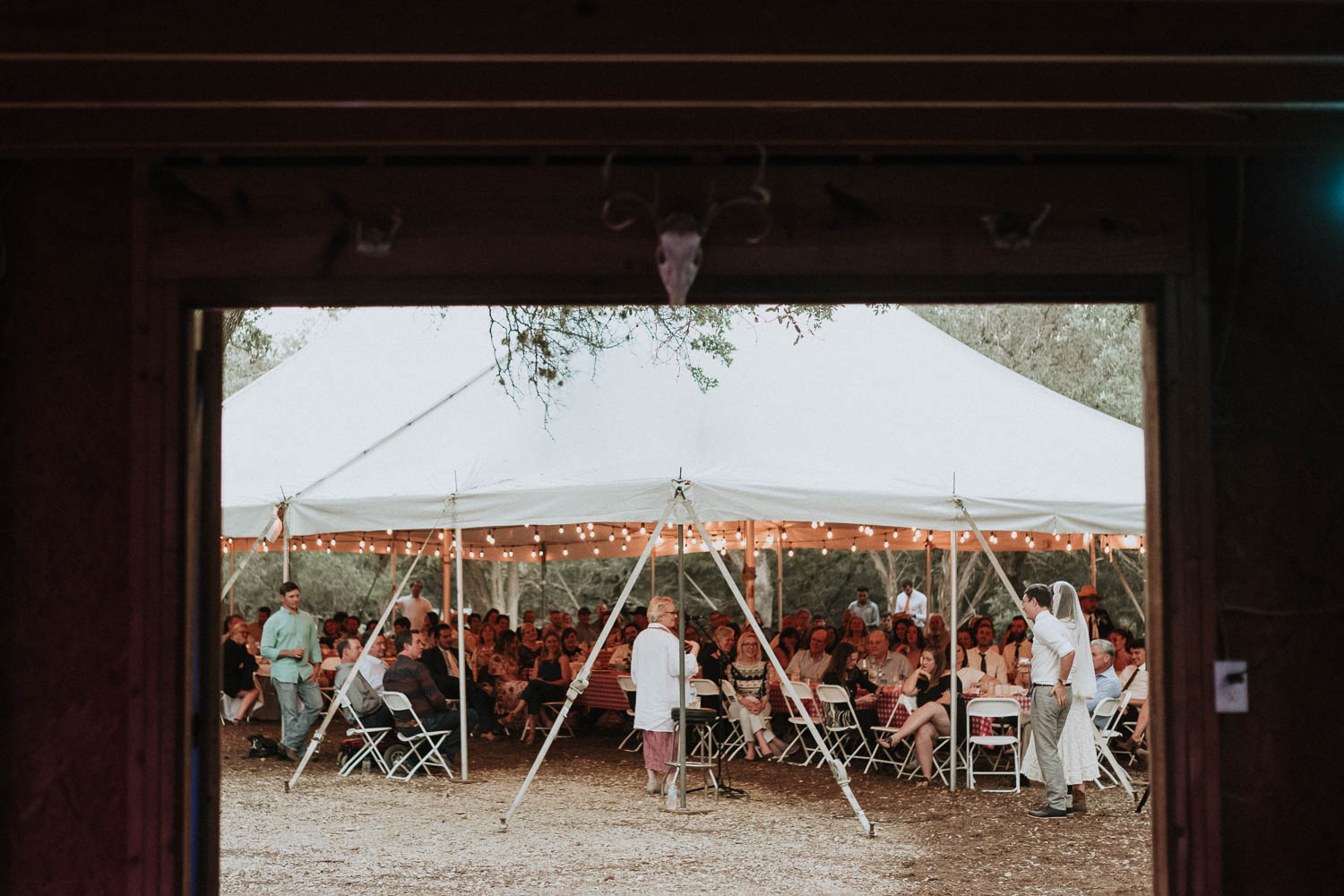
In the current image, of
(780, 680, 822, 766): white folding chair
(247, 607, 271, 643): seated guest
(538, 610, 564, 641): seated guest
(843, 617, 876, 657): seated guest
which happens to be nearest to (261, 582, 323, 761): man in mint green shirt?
(538, 610, 564, 641): seated guest

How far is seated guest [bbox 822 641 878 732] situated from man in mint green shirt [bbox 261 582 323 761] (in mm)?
4391

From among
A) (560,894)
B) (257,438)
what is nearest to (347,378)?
(257,438)

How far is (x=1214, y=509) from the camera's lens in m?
3.52

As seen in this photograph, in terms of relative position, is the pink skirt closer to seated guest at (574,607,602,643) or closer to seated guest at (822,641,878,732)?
seated guest at (822,641,878,732)

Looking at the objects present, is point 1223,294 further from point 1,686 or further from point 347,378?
point 347,378

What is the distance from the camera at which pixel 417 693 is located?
1001 cm

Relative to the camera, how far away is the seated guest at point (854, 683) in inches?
407

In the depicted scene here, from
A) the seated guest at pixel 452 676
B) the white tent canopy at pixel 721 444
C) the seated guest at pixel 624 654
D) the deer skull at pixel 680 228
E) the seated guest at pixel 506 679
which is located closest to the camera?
the deer skull at pixel 680 228

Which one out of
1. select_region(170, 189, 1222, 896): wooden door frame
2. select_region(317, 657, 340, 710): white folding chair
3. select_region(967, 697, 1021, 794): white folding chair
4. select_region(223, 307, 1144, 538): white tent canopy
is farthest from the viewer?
select_region(317, 657, 340, 710): white folding chair

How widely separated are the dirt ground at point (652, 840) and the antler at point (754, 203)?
162 inches

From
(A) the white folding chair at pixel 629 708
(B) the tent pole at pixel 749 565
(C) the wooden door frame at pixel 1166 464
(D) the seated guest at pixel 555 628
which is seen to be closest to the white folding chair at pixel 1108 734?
(B) the tent pole at pixel 749 565

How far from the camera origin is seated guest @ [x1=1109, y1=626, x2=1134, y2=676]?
10.6m

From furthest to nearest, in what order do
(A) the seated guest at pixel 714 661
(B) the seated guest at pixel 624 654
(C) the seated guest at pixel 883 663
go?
(B) the seated guest at pixel 624 654, (A) the seated guest at pixel 714 661, (C) the seated guest at pixel 883 663

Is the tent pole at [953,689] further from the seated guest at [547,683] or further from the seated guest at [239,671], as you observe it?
the seated guest at [239,671]
